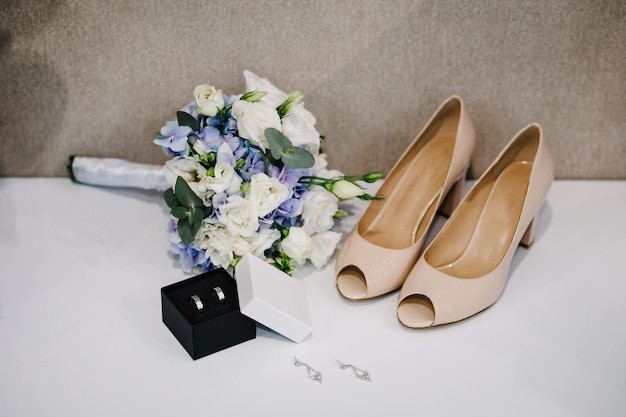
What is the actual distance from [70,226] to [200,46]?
455 millimetres

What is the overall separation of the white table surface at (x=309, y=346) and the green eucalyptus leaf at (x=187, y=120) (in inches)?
10.5

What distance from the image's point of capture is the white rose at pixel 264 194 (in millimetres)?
1062

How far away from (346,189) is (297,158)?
106 millimetres

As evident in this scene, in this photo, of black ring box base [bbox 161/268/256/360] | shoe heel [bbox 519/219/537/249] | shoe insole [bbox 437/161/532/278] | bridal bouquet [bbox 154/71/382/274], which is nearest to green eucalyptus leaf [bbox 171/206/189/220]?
bridal bouquet [bbox 154/71/382/274]

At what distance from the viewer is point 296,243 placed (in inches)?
43.6

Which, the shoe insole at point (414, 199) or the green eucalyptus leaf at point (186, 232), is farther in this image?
the shoe insole at point (414, 199)

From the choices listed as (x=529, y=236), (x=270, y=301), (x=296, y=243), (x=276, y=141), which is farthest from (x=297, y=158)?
(x=529, y=236)

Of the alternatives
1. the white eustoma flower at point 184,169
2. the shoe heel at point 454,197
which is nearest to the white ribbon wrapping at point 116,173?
the white eustoma flower at point 184,169

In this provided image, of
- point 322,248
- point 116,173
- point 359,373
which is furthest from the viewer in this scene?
point 116,173

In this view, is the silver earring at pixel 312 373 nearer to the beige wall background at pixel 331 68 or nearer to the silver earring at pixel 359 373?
the silver earring at pixel 359 373

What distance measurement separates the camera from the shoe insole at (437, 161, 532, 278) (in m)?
1.18

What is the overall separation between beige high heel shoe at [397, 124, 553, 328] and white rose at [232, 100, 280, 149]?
34 cm

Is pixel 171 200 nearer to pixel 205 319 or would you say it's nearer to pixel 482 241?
pixel 205 319

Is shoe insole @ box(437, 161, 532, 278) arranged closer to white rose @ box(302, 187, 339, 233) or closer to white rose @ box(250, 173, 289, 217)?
white rose @ box(302, 187, 339, 233)
